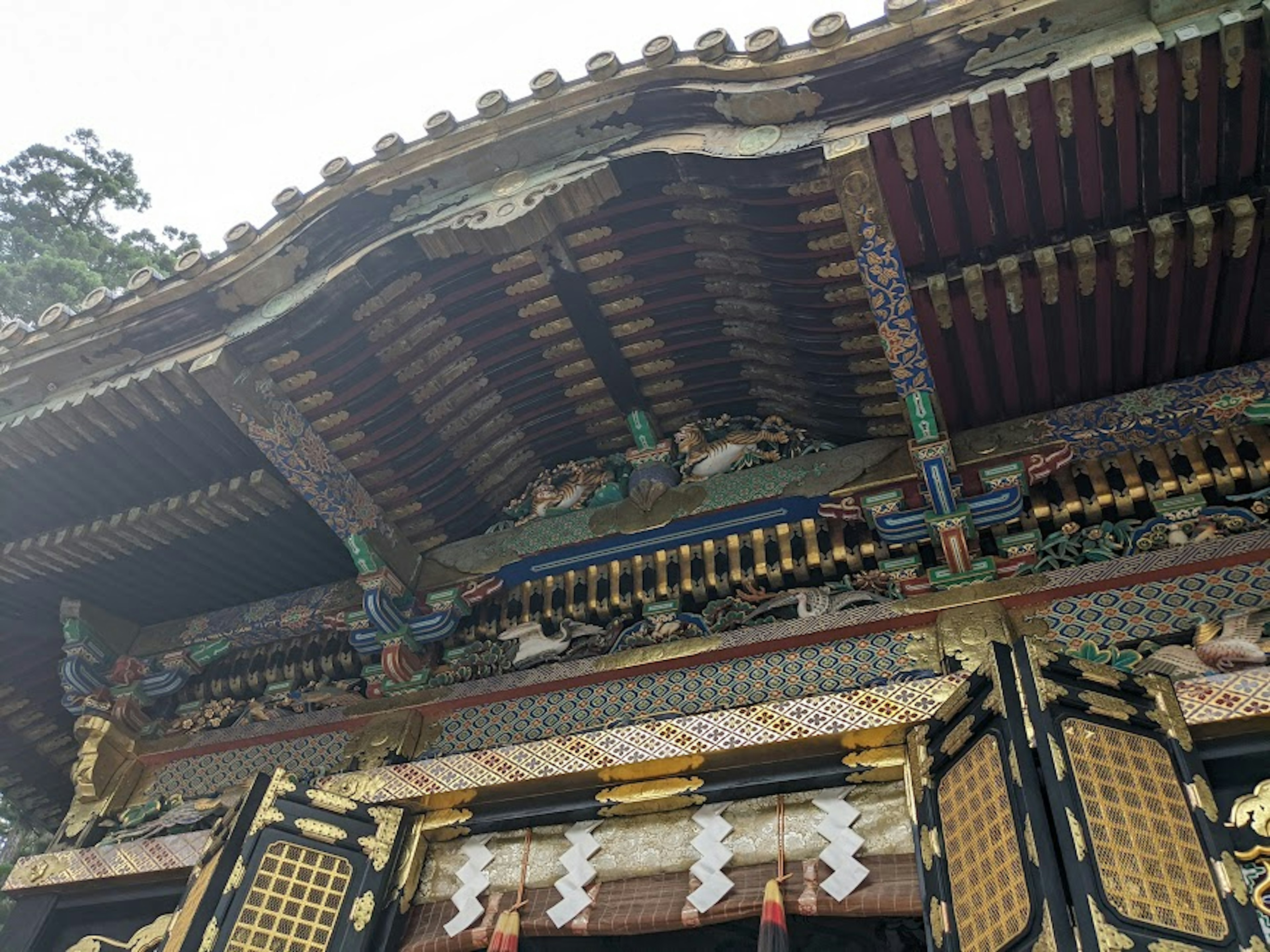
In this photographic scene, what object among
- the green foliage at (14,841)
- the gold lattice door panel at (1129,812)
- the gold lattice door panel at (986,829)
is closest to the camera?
the gold lattice door panel at (1129,812)

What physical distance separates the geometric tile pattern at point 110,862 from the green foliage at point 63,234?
24.3 ft

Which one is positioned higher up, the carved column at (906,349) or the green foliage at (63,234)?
the green foliage at (63,234)

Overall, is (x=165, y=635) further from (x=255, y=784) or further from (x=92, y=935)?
(x=255, y=784)

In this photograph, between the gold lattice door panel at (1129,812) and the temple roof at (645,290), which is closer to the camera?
the gold lattice door panel at (1129,812)

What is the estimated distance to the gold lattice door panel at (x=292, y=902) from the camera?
431cm

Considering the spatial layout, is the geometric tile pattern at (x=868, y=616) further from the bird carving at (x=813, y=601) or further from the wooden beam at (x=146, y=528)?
the wooden beam at (x=146, y=528)

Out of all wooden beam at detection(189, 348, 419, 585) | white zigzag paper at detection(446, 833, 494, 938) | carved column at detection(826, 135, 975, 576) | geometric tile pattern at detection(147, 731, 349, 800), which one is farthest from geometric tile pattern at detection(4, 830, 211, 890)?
carved column at detection(826, 135, 975, 576)

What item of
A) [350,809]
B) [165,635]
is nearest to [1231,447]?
[350,809]

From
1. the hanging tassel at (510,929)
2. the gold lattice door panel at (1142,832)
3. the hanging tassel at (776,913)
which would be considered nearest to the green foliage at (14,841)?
the hanging tassel at (510,929)

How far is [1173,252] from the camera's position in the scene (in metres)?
4.96

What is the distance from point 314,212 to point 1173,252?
14.3ft

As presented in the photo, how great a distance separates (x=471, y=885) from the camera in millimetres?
4824

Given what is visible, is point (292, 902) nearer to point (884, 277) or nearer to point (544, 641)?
point (544, 641)

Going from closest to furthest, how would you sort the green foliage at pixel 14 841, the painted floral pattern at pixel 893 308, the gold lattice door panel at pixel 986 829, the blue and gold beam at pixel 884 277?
the gold lattice door panel at pixel 986 829, the blue and gold beam at pixel 884 277, the painted floral pattern at pixel 893 308, the green foliage at pixel 14 841
